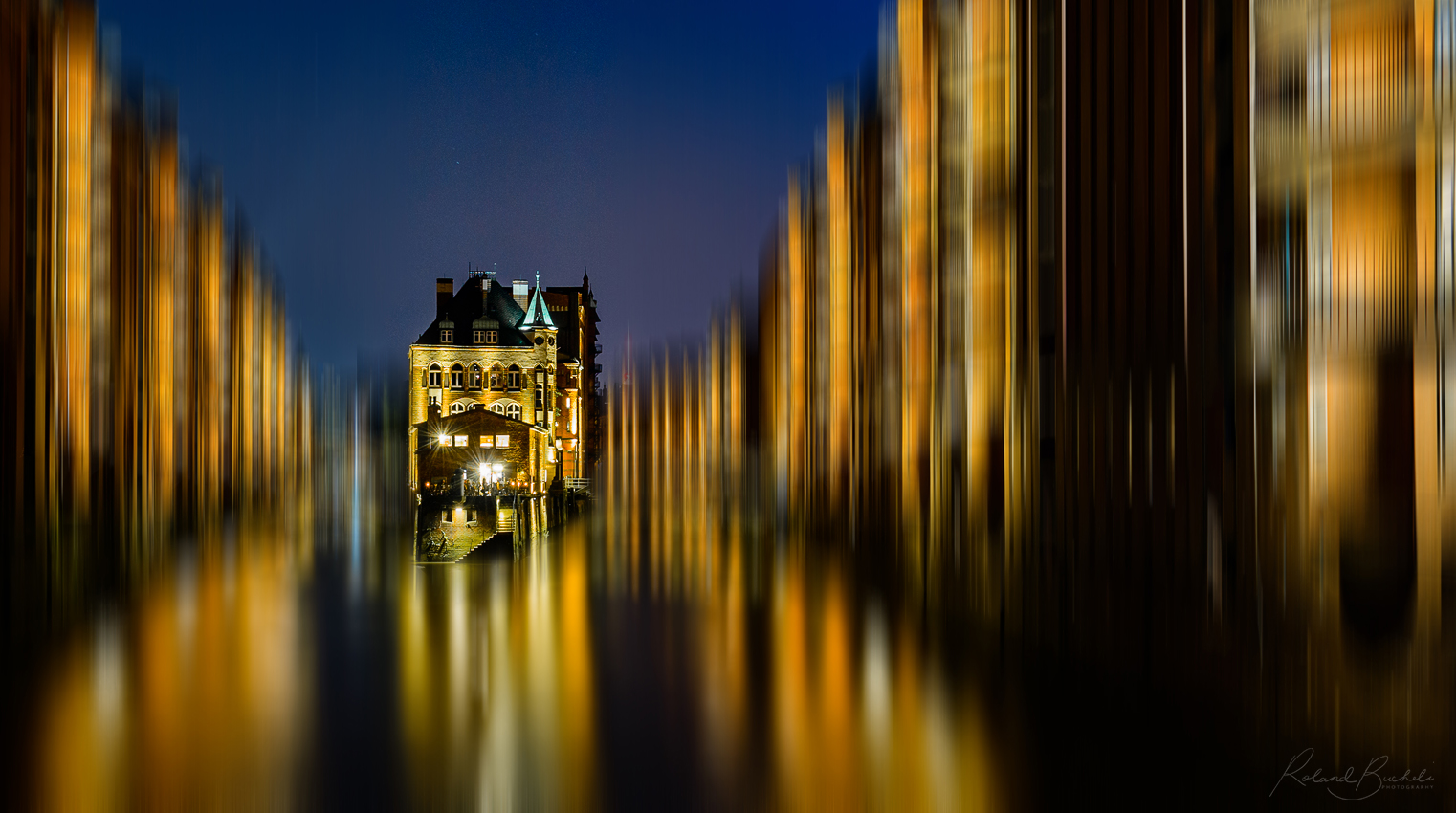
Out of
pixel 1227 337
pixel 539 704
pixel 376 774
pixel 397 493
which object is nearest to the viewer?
pixel 376 774

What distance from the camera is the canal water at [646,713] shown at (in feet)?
15.0

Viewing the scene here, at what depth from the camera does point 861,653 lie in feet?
26.4

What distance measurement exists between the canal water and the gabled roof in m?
53.2

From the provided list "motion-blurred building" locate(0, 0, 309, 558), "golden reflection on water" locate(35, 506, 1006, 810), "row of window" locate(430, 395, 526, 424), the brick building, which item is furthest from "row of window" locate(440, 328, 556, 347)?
"golden reflection on water" locate(35, 506, 1006, 810)

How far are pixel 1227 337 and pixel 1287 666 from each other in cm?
160

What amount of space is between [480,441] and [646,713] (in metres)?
42.8

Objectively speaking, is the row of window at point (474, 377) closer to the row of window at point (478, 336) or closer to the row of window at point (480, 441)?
the row of window at point (478, 336)

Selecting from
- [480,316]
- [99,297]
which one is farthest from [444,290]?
[99,297]

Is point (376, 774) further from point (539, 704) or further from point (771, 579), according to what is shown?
point (771, 579)

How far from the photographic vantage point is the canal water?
457 cm

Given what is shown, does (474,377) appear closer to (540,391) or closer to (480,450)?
(540,391)

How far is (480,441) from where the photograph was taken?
47.8 metres

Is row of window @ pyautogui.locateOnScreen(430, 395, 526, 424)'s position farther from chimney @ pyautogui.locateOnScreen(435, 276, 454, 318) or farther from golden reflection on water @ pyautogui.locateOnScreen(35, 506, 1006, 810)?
golden reflection on water @ pyautogui.locateOnScreen(35, 506, 1006, 810)

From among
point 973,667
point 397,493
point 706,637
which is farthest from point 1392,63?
point 397,493
